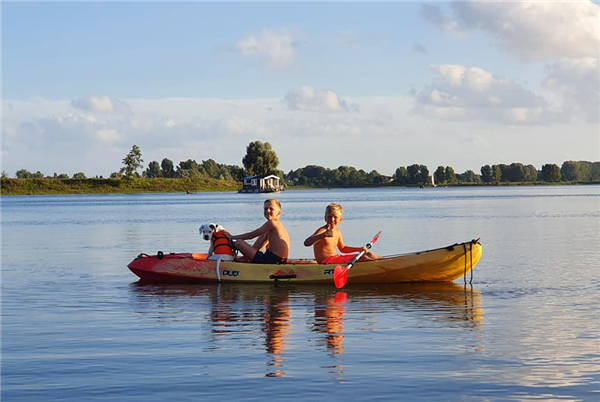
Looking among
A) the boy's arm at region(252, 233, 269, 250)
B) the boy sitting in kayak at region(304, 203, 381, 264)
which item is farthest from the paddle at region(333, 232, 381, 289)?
the boy's arm at region(252, 233, 269, 250)

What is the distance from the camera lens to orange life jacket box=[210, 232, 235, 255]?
63.9ft

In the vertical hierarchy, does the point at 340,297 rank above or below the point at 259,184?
below

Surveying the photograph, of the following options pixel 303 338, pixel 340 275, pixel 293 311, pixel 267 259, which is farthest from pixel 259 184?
pixel 303 338

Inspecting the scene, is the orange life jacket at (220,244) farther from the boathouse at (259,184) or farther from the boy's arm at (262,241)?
the boathouse at (259,184)

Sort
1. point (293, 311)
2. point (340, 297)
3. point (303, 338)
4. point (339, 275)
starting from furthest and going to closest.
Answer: point (339, 275) → point (340, 297) → point (293, 311) → point (303, 338)

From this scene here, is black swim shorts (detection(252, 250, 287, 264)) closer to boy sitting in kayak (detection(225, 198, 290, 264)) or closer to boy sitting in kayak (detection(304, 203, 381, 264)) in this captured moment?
boy sitting in kayak (detection(225, 198, 290, 264))

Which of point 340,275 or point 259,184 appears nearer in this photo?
point 340,275

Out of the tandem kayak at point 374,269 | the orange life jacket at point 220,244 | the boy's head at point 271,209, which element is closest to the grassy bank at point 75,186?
the orange life jacket at point 220,244

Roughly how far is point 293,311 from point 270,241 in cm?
343

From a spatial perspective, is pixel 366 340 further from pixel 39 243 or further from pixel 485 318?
pixel 39 243

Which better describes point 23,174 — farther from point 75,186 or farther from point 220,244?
point 220,244

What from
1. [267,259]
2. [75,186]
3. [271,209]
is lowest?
[267,259]

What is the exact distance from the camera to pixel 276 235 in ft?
61.7

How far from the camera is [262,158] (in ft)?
530
